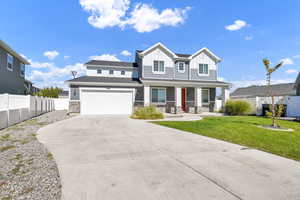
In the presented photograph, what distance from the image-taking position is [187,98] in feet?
55.2

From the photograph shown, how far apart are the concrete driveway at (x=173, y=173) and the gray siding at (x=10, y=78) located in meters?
13.6

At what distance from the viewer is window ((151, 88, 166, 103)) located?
1609 cm

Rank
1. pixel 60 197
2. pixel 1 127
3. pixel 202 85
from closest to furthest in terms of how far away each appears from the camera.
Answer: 1. pixel 60 197
2. pixel 1 127
3. pixel 202 85

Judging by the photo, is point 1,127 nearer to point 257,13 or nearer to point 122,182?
point 122,182

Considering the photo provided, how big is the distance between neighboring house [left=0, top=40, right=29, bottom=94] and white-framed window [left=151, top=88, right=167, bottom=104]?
13.3 meters

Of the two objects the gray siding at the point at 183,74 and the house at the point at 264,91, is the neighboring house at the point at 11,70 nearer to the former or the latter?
the gray siding at the point at 183,74

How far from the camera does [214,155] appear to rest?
3.83 m

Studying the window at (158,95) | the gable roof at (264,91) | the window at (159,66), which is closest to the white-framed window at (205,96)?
the window at (158,95)

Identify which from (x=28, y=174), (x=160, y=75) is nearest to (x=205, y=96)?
(x=160, y=75)

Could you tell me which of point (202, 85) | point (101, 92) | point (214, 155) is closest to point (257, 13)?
point (202, 85)

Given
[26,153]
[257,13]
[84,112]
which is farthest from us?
[84,112]

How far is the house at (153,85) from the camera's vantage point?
14094 millimetres

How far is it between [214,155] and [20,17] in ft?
51.7

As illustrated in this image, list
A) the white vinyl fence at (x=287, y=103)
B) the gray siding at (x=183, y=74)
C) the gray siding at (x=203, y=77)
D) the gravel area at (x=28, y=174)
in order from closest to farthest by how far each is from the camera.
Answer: the gravel area at (x=28, y=174) → the white vinyl fence at (x=287, y=103) → the gray siding at (x=183, y=74) → the gray siding at (x=203, y=77)
